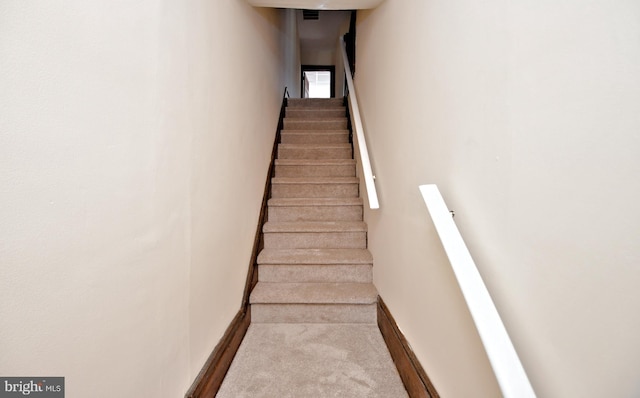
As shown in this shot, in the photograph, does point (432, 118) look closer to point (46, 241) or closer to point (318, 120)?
point (46, 241)

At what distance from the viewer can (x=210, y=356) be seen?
54.8 inches

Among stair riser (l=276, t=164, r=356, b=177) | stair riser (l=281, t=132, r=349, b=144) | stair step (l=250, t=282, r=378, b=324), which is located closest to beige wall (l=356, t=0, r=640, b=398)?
stair step (l=250, t=282, r=378, b=324)

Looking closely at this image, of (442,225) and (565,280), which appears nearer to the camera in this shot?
(565,280)

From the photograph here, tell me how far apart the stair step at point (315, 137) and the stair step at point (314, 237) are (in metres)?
1.33

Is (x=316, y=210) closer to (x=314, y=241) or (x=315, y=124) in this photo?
(x=314, y=241)

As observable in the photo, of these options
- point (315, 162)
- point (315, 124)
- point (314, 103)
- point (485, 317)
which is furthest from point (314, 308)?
point (314, 103)

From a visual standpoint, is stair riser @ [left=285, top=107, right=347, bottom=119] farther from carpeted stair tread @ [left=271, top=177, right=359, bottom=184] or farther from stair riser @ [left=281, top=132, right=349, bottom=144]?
carpeted stair tread @ [left=271, top=177, right=359, bottom=184]

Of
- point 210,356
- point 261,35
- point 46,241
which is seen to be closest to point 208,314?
point 210,356

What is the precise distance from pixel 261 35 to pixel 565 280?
8.87ft

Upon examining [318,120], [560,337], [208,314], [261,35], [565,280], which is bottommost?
[208,314]

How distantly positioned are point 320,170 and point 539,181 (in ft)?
8.46

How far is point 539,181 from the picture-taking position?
0.64 metres

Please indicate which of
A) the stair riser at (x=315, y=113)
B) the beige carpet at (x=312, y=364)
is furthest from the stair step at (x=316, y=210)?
the stair riser at (x=315, y=113)

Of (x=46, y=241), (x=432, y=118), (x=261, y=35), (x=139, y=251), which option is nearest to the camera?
(x=46, y=241)
